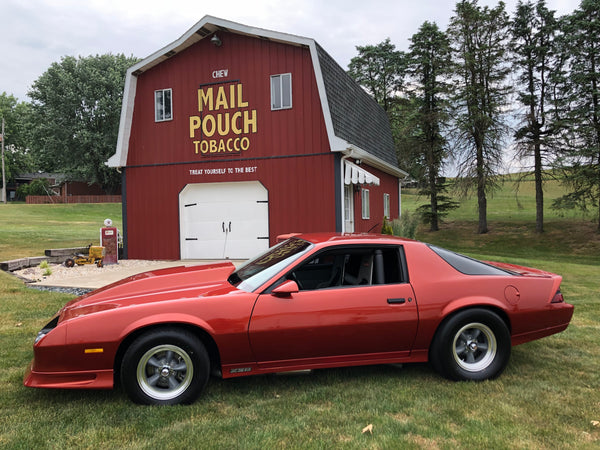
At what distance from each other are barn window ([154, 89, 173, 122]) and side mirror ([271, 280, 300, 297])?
10.5 meters

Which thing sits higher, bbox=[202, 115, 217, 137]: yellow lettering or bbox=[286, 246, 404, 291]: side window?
bbox=[202, 115, 217, 137]: yellow lettering

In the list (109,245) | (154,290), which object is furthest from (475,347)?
(109,245)

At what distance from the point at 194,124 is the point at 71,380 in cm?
1016

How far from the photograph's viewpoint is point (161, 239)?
1270 cm

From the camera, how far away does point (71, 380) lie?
317 cm

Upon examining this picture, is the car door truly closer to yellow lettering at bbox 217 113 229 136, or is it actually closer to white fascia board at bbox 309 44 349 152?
white fascia board at bbox 309 44 349 152

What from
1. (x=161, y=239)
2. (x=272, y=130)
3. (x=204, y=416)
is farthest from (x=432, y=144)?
(x=204, y=416)

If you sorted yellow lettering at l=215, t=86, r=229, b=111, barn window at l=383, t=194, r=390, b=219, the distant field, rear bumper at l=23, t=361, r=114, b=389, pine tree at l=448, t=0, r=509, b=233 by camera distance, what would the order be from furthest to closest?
pine tree at l=448, t=0, r=509, b=233
barn window at l=383, t=194, r=390, b=219
the distant field
yellow lettering at l=215, t=86, r=229, b=111
rear bumper at l=23, t=361, r=114, b=389

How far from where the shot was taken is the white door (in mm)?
12242

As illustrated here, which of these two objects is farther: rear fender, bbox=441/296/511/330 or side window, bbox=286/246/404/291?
side window, bbox=286/246/404/291

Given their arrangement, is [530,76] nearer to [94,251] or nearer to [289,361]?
[94,251]

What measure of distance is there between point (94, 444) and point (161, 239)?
1037cm

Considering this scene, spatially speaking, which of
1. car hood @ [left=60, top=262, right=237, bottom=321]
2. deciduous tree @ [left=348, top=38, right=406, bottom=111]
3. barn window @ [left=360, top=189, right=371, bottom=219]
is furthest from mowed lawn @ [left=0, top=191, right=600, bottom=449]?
deciduous tree @ [left=348, top=38, right=406, bottom=111]

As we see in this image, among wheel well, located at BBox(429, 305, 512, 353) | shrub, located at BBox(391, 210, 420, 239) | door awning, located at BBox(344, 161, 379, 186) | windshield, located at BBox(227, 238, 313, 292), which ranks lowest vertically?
wheel well, located at BBox(429, 305, 512, 353)
